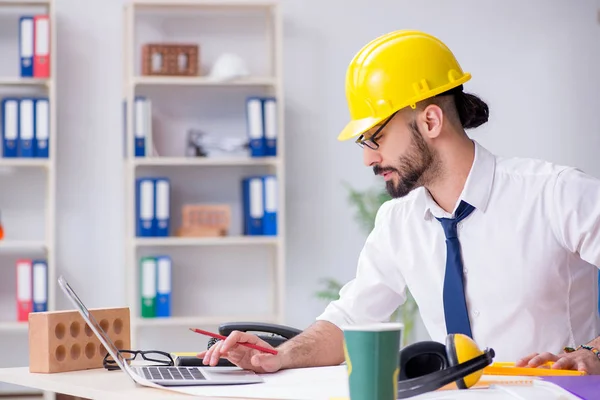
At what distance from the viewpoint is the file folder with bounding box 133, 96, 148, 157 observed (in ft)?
13.1

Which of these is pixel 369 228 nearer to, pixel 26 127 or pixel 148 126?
pixel 148 126

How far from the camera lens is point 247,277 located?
4.39 metres

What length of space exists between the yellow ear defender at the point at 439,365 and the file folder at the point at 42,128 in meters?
3.16

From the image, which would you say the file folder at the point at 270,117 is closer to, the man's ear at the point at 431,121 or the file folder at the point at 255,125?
the file folder at the point at 255,125

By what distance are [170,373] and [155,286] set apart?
2705mm

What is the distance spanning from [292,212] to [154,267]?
0.81 meters

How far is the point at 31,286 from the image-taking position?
3.97 meters

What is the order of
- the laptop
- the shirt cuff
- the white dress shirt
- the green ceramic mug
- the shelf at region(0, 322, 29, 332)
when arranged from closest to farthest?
1. the green ceramic mug
2. the laptop
3. the white dress shirt
4. the shirt cuff
5. the shelf at region(0, 322, 29, 332)

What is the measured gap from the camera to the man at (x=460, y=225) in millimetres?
1796

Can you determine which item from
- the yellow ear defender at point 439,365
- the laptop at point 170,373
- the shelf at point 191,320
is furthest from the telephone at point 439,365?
the shelf at point 191,320

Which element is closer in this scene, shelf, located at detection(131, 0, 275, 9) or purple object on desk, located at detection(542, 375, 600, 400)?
purple object on desk, located at detection(542, 375, 600, 400)

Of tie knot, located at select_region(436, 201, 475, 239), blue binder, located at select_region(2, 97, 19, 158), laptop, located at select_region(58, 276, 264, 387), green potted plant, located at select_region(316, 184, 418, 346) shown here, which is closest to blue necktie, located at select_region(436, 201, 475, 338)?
tie knot, located at select_region(436, 201, 475, 239)

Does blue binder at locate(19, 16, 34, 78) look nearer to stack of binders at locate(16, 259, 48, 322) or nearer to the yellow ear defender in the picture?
stack of binders at locate(16, 259, 48, 322)

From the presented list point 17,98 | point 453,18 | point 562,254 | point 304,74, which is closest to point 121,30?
point 17,98
